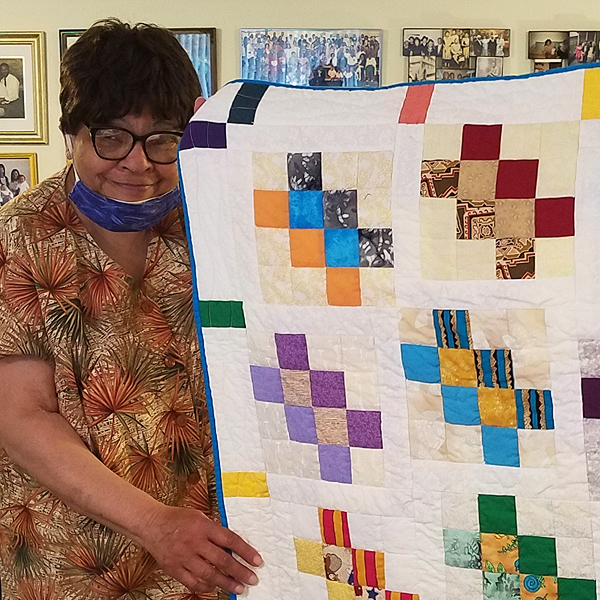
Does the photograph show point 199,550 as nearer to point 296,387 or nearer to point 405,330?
point 296,387

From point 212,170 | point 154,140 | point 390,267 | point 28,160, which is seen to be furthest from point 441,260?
point 28,160

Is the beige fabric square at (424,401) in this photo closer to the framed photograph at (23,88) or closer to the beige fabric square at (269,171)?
the beige fabric square at (269,171)

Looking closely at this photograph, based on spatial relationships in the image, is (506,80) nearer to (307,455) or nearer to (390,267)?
(390,267)

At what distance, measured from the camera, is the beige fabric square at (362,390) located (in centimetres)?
99

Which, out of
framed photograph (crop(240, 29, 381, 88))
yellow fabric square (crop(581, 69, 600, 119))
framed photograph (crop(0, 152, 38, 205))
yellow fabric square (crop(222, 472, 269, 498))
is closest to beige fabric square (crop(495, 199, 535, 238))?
yellow fabric square (crop(581, 69, 600, 119))

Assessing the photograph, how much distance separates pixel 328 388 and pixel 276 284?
0.14 m

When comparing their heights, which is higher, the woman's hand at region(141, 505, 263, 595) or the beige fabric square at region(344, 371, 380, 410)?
the beige fabric square at region(344, 371, 380, 410)

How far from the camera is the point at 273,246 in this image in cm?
101

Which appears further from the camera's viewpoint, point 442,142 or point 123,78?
point 123,78

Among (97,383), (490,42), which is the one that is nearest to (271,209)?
(97,383)

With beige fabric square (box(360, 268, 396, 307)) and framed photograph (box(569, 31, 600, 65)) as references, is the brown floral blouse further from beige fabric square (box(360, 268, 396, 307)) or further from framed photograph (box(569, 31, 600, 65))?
framed photograph (box(569, 31, 600, 65))

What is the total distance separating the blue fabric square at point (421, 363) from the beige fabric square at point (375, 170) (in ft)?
0.61

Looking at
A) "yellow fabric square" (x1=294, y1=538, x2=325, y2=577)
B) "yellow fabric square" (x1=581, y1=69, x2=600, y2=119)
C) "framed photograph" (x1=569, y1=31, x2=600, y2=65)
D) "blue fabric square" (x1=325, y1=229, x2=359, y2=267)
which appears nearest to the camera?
"yellow fabric square" (x1=581, y1=69, x2=600, y2=119)

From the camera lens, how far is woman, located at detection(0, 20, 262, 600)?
1271mm
